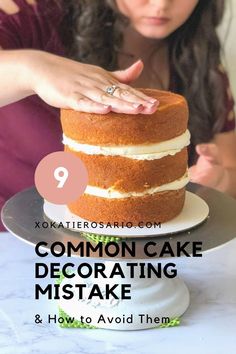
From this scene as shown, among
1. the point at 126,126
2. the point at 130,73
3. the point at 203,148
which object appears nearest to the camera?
the point at 126,126

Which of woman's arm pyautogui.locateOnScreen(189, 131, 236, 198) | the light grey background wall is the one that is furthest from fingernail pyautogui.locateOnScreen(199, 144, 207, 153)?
the light grey background wall

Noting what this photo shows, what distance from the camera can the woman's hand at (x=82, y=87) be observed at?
0.76 metres

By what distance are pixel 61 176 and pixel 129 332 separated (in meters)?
0.22

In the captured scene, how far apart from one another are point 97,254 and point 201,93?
0.81 meters

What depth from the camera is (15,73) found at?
914mm

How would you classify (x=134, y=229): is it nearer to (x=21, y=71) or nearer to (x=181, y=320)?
(x=181, y=320)

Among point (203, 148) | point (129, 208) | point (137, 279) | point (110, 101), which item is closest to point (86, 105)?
point (110, 101)

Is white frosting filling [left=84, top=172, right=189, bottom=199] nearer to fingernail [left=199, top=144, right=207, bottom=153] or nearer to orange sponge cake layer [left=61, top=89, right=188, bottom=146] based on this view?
orange sponge cake layer [left=61, top=89, right=188, bottom=146]

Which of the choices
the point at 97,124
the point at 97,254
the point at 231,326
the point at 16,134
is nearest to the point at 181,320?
the point at 231,326

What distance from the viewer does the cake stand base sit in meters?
0.79

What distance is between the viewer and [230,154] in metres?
1.47

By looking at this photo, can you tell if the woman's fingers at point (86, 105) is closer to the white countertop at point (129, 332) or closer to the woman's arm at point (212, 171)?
the white countertop at point (129, 332)

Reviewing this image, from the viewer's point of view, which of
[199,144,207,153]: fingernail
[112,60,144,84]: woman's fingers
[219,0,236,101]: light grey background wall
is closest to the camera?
[112,60,144,84]: woman's fingers

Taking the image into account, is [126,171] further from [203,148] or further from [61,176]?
[203,148]
